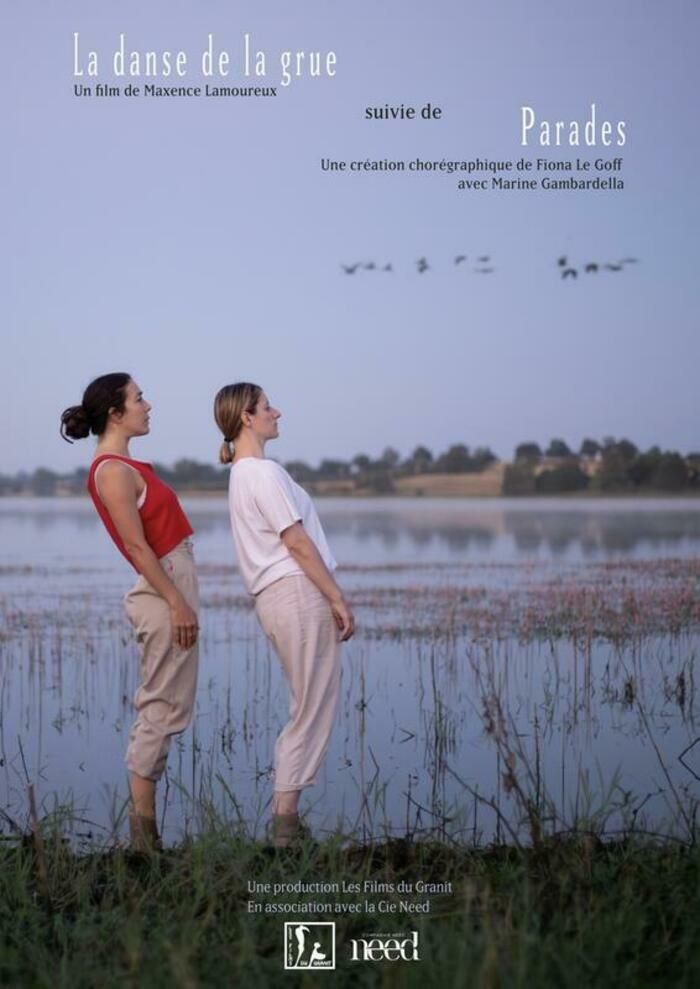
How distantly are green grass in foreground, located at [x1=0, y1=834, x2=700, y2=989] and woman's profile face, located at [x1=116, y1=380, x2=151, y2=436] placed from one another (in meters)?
1.47

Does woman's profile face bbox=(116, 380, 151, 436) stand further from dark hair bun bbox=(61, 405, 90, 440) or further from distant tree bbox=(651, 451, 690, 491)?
distant tree bbox=(651, 451, 690, 491)

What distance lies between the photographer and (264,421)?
190 inches

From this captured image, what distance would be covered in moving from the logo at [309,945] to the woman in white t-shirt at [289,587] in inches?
36.8

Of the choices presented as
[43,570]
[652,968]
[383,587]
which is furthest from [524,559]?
[652,968]

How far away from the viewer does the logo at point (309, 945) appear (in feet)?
11.3

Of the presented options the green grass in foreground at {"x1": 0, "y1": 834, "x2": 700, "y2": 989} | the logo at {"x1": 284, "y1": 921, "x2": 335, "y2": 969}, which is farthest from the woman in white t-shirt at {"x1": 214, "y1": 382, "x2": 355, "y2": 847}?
the logo at {"x1": 284, "y1": 921, "x2": 335, "y2": 969}

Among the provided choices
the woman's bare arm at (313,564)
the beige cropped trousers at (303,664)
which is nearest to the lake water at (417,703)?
the beige cropped trousers at (303,664)

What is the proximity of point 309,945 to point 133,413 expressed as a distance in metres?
2.09

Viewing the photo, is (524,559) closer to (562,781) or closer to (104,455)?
(562,781)

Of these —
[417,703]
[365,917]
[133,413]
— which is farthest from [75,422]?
[417,703]

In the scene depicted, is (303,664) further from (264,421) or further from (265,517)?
(264,421)

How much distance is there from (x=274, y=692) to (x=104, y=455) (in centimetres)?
429

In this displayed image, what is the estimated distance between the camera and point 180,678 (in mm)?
4836

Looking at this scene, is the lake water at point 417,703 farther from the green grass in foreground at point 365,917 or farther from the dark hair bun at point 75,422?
the dark hair bun at point 75,422
